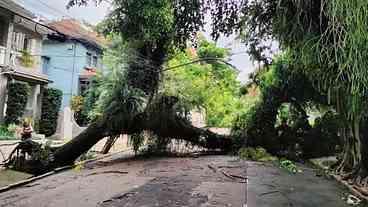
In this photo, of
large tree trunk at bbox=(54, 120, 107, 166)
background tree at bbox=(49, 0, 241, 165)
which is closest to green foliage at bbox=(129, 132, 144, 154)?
background tree at bbox=(49, 0, 241, 165)

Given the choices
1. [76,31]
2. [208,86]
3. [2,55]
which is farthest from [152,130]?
[76,31]

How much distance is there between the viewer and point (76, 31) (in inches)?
1040

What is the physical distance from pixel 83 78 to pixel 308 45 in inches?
840

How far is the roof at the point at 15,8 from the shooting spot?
15858 mm

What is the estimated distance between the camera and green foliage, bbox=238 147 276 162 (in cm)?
1366

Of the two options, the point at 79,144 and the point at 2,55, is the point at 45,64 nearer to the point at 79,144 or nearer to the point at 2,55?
the point at 2,55

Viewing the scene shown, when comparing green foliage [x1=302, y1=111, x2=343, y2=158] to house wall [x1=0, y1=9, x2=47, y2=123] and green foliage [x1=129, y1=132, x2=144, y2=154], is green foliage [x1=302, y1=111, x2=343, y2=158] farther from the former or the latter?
house wall [x1=0, y1=9, x2=47, y2=123]

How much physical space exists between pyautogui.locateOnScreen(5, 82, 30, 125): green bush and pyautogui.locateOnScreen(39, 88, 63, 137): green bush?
Answer: 221 cm

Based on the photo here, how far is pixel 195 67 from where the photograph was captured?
84.0 feet

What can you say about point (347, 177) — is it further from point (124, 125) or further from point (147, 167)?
point (124, 125)

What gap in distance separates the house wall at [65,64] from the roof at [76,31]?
0.50 meters

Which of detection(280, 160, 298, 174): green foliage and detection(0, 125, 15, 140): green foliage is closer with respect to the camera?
detection(280, 160, 298, 174): green foliage

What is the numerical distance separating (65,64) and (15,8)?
7673 mm

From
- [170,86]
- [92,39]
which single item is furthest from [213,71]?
[170,86]
